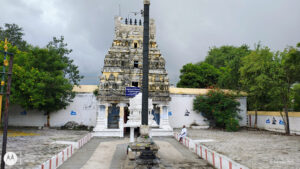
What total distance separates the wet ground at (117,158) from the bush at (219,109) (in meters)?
10.8

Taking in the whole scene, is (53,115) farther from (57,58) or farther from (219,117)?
(219,117)

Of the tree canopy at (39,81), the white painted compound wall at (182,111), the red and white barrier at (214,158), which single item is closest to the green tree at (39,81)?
the tree canopy at (39,81)

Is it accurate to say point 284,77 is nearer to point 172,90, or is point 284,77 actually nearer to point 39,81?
point 172,90

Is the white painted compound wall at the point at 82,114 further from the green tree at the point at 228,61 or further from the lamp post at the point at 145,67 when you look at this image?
the lamp post at the point at 145,67

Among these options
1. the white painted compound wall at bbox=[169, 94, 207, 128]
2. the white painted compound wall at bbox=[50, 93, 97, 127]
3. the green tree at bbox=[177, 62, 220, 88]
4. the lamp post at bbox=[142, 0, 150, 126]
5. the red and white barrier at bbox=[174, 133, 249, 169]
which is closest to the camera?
the red and white barrier at bbox=[174, 133, 249, 169]

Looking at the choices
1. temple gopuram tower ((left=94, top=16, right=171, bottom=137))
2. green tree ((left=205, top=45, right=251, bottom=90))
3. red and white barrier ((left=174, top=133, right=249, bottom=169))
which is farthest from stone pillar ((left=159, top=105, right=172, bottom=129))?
green tree ((left=205, top=45, right=251, bottom=90))

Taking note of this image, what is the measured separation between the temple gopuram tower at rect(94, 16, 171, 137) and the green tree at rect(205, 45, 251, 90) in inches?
350

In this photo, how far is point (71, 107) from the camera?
27.7 meters

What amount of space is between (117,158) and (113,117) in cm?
1084

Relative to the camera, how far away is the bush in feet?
86.5

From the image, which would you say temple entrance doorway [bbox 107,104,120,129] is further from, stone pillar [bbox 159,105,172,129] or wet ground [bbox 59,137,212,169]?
wet ground [bbox 59,137,212,169]

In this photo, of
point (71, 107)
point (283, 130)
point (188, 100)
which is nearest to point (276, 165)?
point (283, 130)

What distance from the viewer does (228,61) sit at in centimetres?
4662

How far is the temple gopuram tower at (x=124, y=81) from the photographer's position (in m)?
23.5
